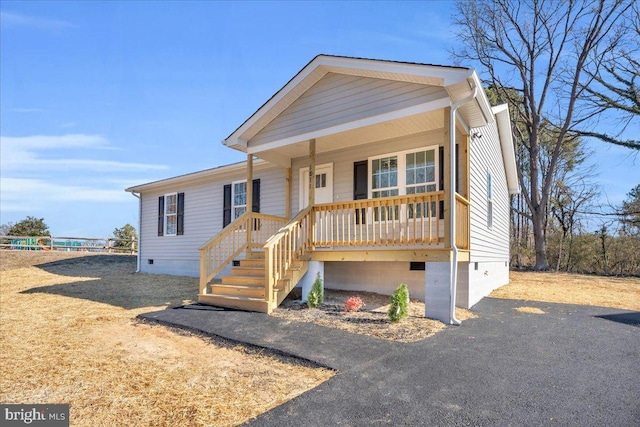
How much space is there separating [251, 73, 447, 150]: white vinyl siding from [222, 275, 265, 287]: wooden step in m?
3.29

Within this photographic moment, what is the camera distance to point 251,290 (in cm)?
736

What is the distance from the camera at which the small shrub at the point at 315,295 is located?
718 centimetres

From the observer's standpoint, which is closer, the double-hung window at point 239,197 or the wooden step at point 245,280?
the wooden step at point 245,280

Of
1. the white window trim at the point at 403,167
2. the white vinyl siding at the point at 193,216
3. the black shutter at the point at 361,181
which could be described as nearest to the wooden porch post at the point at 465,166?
the white window trim at the point at 403,167

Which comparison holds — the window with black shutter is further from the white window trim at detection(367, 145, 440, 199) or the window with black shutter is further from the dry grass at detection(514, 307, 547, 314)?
the dry grass at detection(514, 307, 547, 314)

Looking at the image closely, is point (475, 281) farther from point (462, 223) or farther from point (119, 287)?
point (119, 287)

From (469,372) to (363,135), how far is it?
536cm

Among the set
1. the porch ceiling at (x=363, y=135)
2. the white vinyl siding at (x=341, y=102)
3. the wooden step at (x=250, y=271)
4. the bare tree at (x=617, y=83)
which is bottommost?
the wooden step at (x=250, y=271)

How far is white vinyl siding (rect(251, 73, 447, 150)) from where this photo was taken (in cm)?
675

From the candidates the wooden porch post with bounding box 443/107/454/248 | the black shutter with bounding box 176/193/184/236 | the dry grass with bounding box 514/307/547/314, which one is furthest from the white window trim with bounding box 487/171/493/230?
the black shutter with bounding box 176/193/184/236

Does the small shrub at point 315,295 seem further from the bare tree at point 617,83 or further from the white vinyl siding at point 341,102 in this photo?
the bare tree at point 617,83

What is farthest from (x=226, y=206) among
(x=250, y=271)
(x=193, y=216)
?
(x=250, y=271)

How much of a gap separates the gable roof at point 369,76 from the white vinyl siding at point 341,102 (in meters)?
0.11

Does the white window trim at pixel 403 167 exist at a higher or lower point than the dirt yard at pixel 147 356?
higher
